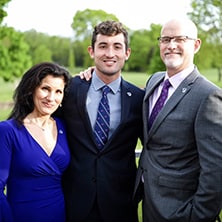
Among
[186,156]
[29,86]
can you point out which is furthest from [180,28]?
[29,86]

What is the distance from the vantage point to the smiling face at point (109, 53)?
12.3ft

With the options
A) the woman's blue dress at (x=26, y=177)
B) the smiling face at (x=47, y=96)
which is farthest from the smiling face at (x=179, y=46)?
the woman's blue dress at (x=26, y=177)

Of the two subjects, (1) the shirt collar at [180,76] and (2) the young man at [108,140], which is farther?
(2) the young man at [108,140]

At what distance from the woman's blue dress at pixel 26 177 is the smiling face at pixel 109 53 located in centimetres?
89

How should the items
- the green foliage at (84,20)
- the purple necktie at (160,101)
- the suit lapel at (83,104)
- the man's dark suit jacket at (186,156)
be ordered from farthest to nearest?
the green foliage at (84,20)
the suit lapel at (83,104)
the purple necktie at (160,101)
the man's dark suit jacket at (186,156)

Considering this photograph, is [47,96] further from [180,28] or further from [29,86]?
[180,28]

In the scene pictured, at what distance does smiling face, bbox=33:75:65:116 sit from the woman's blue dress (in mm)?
247

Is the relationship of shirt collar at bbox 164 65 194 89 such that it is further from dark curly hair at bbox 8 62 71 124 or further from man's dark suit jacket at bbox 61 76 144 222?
dark curly hair at bbox 8 62 71 124

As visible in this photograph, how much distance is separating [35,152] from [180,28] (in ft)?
5.25

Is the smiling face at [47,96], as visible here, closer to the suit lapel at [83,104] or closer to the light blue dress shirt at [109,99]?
the suit lapel at [83,104]

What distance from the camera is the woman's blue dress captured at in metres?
3.27

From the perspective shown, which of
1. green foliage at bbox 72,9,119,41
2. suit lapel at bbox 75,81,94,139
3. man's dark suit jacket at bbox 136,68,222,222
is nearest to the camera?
man's dark suit jacket at bbox 136,68,222,222

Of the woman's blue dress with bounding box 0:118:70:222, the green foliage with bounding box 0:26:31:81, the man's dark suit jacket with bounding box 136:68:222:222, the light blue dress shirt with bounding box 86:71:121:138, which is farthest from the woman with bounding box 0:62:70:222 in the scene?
the green foliage with bounding box 0:26:31:81

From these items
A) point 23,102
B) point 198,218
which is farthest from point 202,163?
point 23,102
